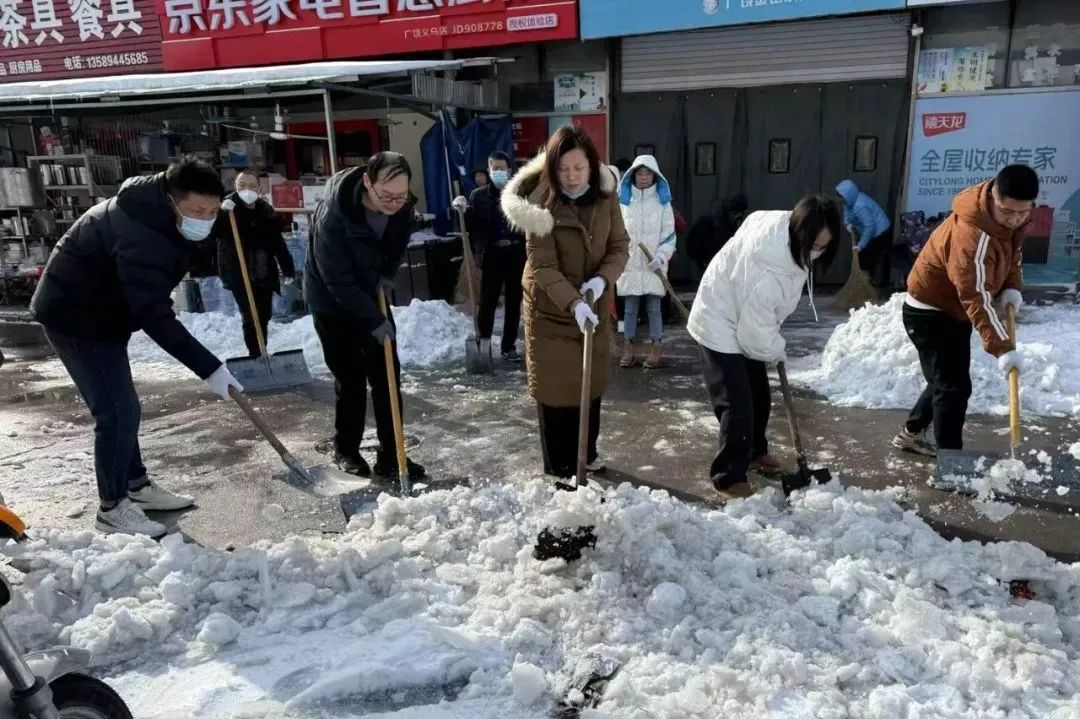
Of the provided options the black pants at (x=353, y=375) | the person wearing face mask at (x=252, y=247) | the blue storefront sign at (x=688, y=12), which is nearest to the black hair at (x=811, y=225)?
the black pants at (x=353, y=375)

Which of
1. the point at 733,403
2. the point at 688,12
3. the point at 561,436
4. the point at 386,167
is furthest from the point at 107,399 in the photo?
the point at 688,12

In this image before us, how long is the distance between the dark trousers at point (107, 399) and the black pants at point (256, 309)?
3.30 m

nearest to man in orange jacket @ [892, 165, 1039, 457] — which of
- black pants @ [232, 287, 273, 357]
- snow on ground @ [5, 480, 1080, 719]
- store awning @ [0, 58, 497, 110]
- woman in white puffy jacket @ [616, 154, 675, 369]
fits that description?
snow on ground @ [5, 480, 1080, 719]

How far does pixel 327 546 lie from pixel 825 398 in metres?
3.88

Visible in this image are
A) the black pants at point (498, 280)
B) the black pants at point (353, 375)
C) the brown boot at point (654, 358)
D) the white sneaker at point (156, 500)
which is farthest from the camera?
the black pants at point (498, 280)

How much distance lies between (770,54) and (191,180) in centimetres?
856

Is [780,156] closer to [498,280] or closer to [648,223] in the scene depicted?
[648,223]

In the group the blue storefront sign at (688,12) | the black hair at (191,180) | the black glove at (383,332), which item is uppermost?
the blue storefront sign at (688,12)

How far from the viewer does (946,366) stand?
4.11 m

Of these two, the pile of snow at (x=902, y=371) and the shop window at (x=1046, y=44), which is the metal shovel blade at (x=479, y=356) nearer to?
the pile of snow at (x=902, y=371)

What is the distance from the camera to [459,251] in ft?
33.6

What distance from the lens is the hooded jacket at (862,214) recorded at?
9.28 m

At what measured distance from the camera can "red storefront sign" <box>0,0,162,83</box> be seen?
12953 mm

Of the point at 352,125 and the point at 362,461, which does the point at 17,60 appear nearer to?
the point at 352,125
